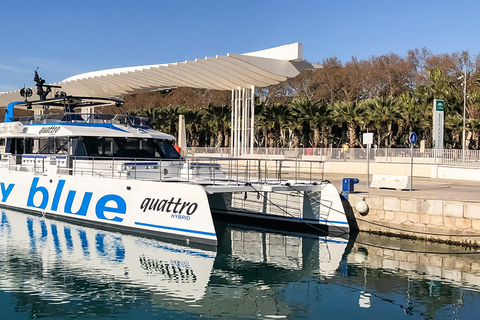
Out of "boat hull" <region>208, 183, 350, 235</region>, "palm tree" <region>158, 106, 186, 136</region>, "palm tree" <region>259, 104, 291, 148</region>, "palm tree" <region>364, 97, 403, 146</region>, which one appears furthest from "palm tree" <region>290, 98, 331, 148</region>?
"boat hull" <region>208, 183, 350, 235</region>

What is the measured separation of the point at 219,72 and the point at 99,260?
82.8 feet

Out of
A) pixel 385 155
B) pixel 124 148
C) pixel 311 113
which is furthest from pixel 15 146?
pixel 311 113

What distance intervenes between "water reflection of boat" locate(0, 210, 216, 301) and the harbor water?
2 cm

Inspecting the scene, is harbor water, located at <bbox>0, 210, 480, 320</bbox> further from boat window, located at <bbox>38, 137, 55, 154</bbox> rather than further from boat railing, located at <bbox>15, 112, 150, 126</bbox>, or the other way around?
boat railing, located at <bbox>15, 112, 150, 126</bbox>

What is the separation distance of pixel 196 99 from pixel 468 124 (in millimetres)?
51113

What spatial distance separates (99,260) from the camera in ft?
44.3

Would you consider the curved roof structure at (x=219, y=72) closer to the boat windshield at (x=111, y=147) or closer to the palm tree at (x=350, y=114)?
the palm tree at (x=350, y=114)

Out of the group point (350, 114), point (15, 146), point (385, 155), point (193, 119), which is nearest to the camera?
point (15, 146)

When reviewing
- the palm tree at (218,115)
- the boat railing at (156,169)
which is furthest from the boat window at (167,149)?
the palm tree at (218,115)

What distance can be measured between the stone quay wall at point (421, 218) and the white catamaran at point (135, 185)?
0.96m

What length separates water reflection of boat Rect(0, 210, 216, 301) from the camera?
1142cm

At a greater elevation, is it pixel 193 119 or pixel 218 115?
pixel 218 115

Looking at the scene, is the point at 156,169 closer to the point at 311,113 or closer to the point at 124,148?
the point at 124,148

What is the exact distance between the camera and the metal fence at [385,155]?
27.4 meters
